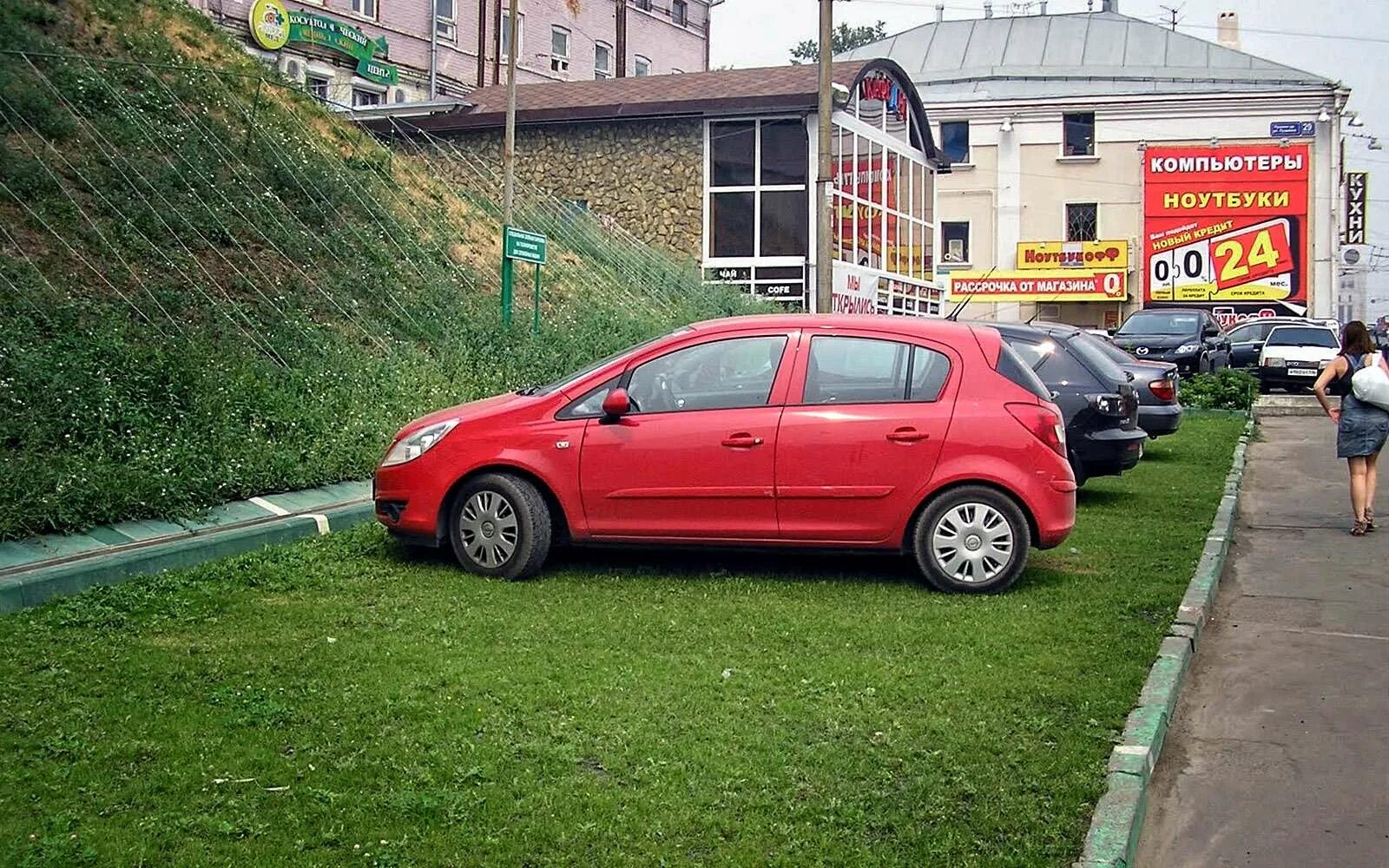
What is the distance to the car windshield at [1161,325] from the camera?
30.6 m

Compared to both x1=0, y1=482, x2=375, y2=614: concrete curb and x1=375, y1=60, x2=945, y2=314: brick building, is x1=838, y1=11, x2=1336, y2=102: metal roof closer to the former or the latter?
x1=375, y1=60, x2=945, y2=314: brick building

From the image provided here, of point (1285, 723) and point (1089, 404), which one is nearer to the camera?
point (1285, 723)

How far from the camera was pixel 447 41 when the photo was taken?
1453 inches

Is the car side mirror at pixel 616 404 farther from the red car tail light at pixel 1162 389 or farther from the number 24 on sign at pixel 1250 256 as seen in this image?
the number 24 on sign at pixel 1250 256

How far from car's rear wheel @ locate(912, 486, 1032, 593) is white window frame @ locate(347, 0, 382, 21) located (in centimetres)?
2818

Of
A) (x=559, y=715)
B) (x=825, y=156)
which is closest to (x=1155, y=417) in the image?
(x=825, y=156)

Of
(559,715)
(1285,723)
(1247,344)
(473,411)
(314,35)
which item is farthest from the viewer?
(1247,344)

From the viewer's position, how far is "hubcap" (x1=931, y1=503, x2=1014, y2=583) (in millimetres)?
8469

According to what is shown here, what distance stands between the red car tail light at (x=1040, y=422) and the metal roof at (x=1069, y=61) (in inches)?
1743

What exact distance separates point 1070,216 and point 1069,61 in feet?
22.8

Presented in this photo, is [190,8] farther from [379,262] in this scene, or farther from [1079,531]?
[1079,531]

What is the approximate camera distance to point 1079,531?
1115 centimetres

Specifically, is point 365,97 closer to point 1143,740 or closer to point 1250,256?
point 1250,256

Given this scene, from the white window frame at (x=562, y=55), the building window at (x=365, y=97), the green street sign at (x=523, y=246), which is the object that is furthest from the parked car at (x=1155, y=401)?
the white window frame at (x=562, y=55)
